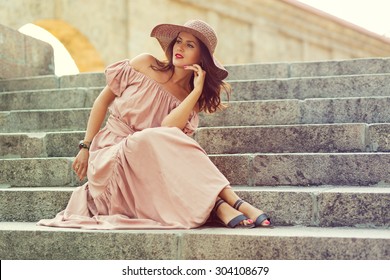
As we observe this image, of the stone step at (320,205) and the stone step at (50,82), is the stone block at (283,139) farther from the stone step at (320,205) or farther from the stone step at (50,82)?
the stone step at (50,82)

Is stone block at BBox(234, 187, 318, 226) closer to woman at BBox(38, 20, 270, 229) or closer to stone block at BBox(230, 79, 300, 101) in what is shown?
woman at BBox(38, 20, 270, 229)

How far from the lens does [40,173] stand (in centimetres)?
416

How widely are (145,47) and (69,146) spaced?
6231mm

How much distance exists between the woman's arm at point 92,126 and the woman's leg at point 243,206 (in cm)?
111

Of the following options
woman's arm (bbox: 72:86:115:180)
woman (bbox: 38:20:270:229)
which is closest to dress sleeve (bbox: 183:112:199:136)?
woman (bbox: 38:20:270:229)

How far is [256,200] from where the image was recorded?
3432 millimetres

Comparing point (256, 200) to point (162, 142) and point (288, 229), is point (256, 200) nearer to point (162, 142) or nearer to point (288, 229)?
point (288, 229)

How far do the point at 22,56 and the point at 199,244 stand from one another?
4765 mm

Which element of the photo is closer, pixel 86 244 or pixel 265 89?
pixel 86 244

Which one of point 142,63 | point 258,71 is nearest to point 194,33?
point 142,63

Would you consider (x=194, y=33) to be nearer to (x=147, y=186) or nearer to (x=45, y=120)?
(x=147, y=186)

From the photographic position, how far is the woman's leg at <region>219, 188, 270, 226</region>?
316 centimetres

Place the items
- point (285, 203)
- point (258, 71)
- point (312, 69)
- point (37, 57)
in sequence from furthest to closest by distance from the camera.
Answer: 1. point (37, 57)
2. point (258, 71)
3. point (312, 69)
4. point (285, 203)

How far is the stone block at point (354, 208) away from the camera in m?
3.17
